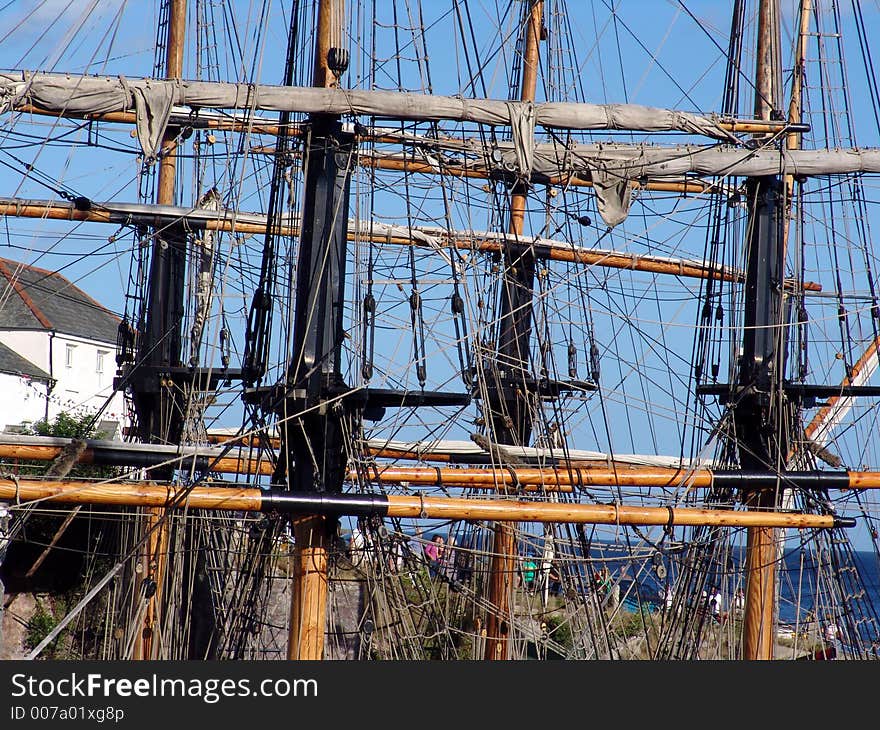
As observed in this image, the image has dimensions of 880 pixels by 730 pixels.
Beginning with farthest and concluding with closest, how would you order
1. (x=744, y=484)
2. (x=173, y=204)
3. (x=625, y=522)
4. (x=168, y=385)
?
(x=173, y=204)
(x=168, y=385)
(x=744, y=484)
(x=625, y=522)

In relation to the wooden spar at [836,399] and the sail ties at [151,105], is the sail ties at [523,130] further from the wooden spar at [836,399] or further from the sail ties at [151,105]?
the wooden spar at [836,399]

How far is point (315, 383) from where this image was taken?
1454 centimetres

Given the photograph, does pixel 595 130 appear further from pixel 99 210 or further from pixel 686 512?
pixel 99 210

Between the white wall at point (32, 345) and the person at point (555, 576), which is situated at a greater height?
Answer: the white wall at point (32, 345)

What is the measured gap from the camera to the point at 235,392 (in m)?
15.3

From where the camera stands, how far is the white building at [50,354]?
37344mm

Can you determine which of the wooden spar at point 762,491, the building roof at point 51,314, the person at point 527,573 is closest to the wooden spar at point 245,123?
the wooden spar at point 762,491

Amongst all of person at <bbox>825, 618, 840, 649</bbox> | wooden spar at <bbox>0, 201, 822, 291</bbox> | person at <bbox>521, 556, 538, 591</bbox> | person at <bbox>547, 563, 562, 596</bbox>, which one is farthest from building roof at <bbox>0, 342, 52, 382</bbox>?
person at <bbox>825, 618, 840, 649</bbox>

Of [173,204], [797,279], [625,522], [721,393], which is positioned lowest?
[625,522]

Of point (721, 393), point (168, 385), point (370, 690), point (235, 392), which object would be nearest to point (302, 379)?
point (235, 392)

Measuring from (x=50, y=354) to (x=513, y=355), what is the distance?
64.2 feet

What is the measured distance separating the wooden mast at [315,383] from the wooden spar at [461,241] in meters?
0.48

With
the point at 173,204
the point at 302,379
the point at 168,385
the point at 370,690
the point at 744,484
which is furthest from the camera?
the point at 173,204

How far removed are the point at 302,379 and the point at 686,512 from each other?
17.8 ft
